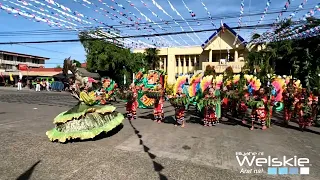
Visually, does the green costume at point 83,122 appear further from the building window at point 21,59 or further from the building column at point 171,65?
the building window at point 21,59

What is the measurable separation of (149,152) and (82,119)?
211 centimetres

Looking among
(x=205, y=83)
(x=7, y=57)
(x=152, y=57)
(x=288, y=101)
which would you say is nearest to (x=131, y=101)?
(x=205, y=83)

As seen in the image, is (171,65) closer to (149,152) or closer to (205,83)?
(205,83)

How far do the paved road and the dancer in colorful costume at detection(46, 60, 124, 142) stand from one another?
265 mm

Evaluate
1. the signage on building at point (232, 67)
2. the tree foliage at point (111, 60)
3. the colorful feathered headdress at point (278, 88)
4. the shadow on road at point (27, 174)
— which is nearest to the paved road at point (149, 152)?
the shadow on road at point (27, 174)

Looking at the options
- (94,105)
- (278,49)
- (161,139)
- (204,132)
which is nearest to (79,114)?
(94,105)

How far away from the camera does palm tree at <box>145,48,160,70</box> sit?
36.0m

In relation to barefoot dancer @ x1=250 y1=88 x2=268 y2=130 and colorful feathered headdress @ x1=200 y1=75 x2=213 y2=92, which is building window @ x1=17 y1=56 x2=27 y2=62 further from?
barefoot dancer @ x1=250 y1=88 x2=268 y2=130

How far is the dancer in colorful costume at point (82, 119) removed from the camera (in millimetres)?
7281

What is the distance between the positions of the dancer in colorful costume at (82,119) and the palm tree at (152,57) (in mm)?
28177

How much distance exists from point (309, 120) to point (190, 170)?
7.15 metres

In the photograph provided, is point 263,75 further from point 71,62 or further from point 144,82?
point 71,62

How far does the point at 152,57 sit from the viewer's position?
36.4m

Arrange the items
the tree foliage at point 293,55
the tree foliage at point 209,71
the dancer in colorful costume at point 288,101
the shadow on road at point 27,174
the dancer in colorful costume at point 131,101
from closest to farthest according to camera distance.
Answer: the shadow on road at point 27,174 < the dancer in colorful costume at point 288,101 < the dancer in colorful costume at point 131,101 < the tree foliage at point 209,71 < the tree foliage at point 293,55
